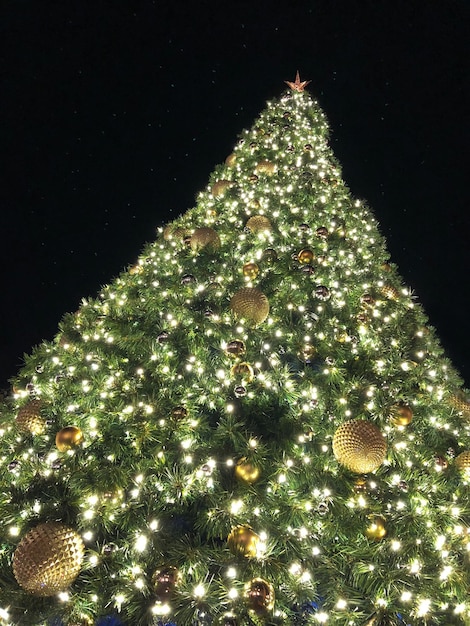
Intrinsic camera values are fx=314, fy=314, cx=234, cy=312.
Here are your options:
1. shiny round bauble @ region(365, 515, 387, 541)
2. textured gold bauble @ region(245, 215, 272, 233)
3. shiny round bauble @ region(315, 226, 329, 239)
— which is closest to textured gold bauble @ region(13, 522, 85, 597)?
shiny round bauble @ region(365, 515, 387, 541)

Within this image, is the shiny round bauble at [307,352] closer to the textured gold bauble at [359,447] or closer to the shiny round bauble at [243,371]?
the shiny round bauble at [243,371]

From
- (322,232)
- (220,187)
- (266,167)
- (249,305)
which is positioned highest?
(266,167)

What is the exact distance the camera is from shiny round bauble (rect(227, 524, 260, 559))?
1.09m

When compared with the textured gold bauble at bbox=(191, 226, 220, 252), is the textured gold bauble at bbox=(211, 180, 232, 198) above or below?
above

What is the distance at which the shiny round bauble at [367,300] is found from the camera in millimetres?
2234

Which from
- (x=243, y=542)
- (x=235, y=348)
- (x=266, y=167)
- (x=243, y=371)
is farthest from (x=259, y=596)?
(x=266, y=167)

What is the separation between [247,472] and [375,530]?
22.6 inches

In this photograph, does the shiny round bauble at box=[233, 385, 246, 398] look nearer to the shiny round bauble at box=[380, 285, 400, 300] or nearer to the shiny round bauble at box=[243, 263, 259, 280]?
the shiny round bauble at box=[243, 263, 259, 280]

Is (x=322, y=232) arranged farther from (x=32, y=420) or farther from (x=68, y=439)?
(x=32, y=420)

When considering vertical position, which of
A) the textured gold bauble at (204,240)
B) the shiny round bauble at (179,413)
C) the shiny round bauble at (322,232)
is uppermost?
the shiny round bauble at (322,232)

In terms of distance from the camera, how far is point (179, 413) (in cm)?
142

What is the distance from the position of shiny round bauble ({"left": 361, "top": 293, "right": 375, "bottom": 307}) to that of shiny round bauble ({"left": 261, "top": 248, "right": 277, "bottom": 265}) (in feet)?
2.29

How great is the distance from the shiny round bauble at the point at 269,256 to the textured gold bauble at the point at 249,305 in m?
0.51

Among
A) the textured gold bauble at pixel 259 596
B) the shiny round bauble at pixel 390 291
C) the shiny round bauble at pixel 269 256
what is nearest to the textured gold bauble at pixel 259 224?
the shiny round bauble at pixel 269 256
